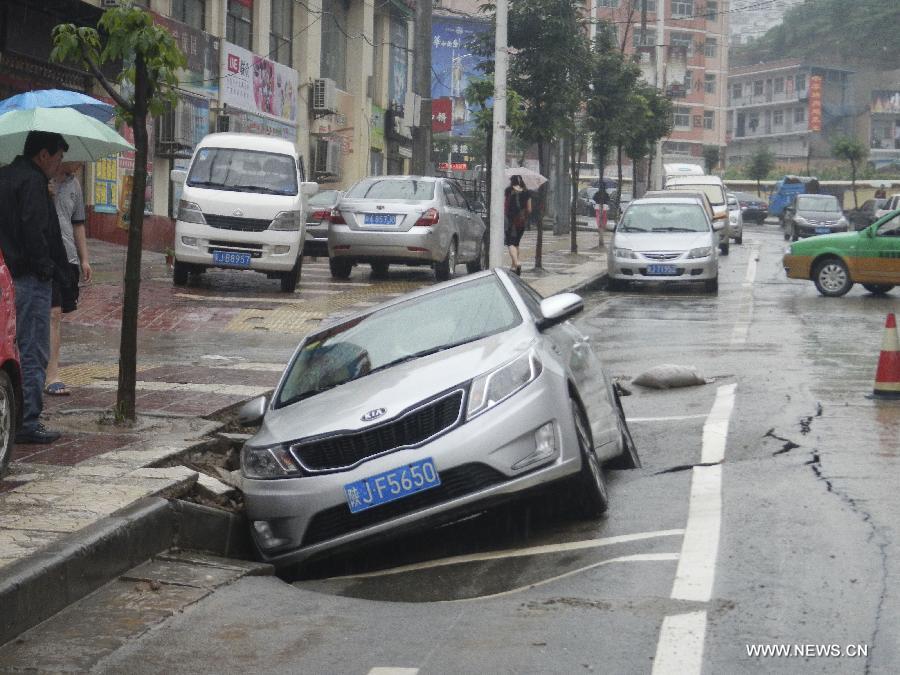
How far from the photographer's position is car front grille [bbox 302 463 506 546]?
6.29 metres

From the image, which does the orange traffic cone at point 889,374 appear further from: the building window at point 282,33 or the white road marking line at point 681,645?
the building window at point 282,33

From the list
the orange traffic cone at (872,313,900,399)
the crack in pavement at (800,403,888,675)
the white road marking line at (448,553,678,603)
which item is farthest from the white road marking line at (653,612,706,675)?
the orange traffic cone at (872,313,900,399)

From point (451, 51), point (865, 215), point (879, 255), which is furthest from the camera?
point (451, 51)

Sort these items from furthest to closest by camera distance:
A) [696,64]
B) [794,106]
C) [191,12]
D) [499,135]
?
[696,64] → [794,106] → [191,12] → [499,135]

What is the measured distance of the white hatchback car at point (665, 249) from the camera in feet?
75.3

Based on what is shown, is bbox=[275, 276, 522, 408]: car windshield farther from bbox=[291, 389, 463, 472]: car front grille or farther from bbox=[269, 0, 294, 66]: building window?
bbox=[269, 0, 294, 66]: building window

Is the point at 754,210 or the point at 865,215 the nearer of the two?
the point at 865,215

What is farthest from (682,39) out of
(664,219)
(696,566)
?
(696,566)

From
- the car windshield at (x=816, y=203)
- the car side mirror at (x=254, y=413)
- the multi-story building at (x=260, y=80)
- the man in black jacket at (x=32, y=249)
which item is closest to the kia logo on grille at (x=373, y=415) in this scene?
the car side mirror at (x=254, y=413)

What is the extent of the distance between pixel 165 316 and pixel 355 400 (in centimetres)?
978

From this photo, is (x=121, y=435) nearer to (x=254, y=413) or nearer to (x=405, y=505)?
(x=254, y=413)

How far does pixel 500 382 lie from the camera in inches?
259

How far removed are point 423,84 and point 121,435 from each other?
60.2 ft

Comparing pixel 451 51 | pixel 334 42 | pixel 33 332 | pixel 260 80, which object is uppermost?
pixel 451 51
